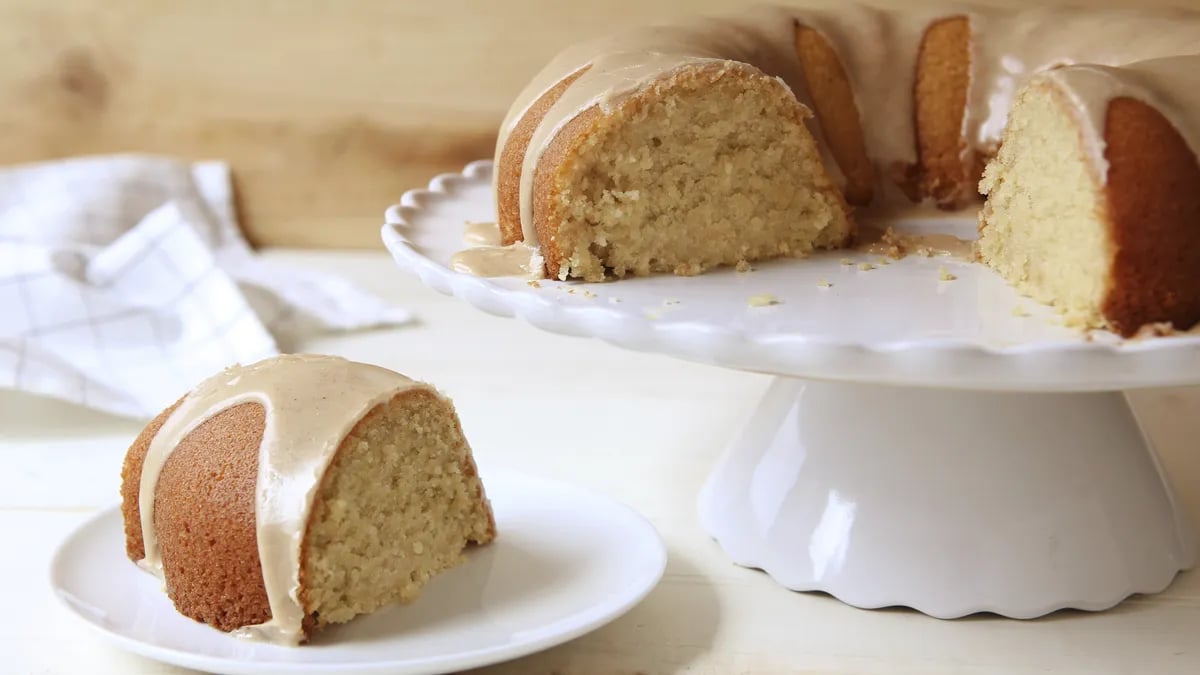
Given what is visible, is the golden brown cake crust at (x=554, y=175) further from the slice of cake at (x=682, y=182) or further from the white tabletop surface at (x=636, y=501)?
the white tabletop surface at (x=636, y=501)

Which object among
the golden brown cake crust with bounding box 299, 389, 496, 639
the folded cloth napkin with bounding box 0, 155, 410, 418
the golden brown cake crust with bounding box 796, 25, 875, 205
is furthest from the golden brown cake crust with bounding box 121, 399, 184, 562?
the golden brown cake crust with bounding box 796, 25, 875, 205

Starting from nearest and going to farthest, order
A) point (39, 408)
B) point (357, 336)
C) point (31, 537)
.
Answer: point (31, 537), point (39, 408), point (357, 336)

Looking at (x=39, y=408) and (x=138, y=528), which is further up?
(x=138, y=528)

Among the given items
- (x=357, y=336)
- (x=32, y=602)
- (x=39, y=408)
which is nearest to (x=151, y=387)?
(x=39, y=408)

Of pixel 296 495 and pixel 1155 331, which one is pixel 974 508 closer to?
pixel 1155 331

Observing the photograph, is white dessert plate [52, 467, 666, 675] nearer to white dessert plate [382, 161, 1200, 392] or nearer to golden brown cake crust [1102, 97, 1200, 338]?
white dessert plate [382, 161, 1200, 392]

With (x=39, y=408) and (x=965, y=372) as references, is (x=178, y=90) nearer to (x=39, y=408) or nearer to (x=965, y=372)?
(x=39, y=408)
